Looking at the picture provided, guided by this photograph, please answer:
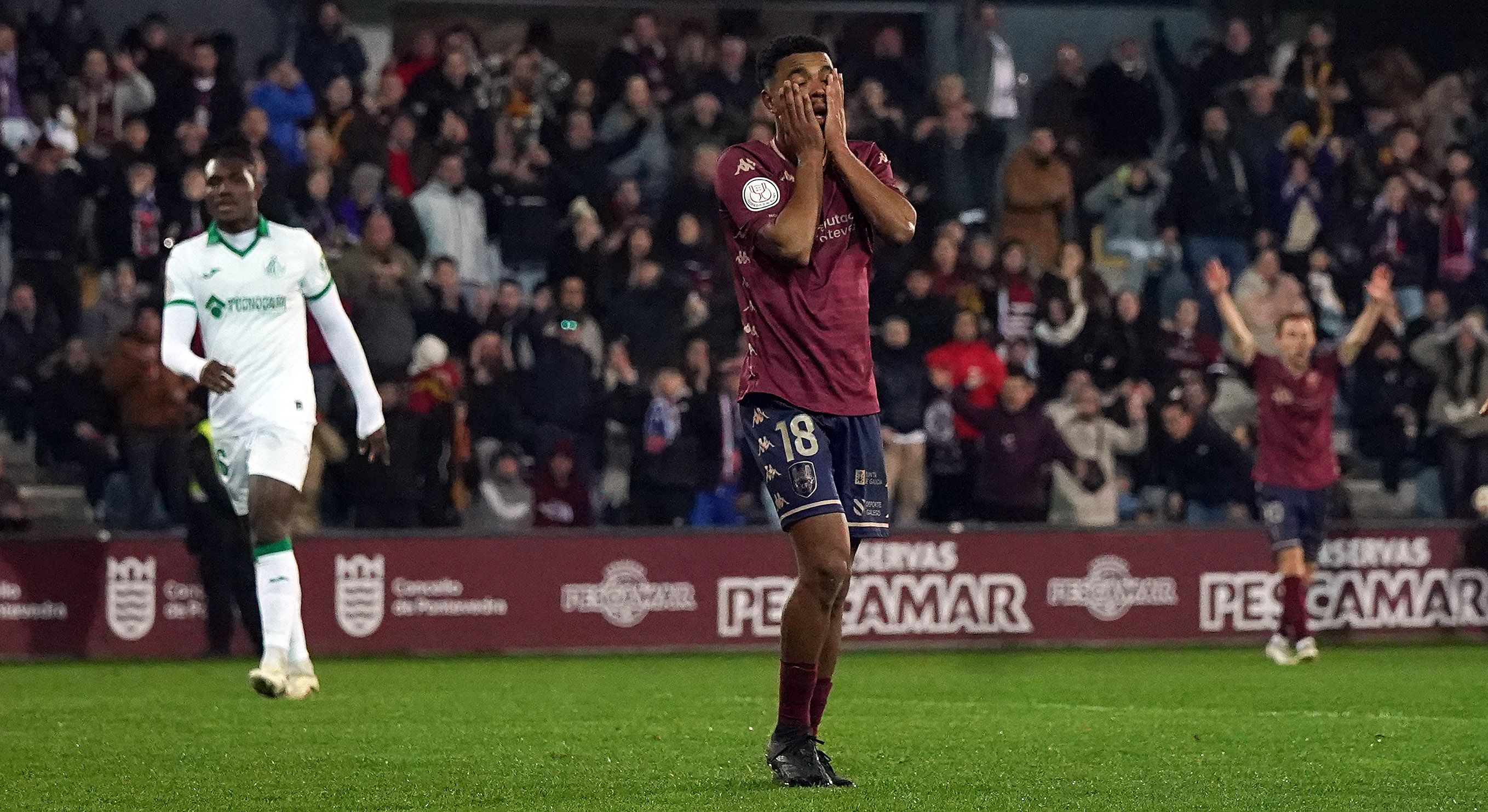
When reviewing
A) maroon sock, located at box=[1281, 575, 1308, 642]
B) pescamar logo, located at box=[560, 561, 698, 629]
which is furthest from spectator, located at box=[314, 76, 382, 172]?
maroon sock, located at box=[1281, 575, 1308, 642]

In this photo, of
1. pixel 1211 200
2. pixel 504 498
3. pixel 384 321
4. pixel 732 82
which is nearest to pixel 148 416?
pixel 384 321

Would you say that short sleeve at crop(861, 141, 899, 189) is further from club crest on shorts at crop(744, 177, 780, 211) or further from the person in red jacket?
the person in red jacket

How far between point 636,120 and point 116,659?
6.82 metres

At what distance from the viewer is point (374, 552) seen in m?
14.1

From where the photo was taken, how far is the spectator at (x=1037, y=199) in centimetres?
1852

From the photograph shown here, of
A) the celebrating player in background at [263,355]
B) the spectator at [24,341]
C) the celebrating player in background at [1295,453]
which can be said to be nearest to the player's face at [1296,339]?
the celebrating player in background at [1295,453]

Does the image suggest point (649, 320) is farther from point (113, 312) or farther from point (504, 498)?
point (113, 312)

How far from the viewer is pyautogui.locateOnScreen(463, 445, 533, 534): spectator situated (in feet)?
52.2

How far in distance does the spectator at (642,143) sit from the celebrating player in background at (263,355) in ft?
27.6

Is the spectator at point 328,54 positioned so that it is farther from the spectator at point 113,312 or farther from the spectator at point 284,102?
the spectator at point 113,312

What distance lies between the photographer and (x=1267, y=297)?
59.5ft

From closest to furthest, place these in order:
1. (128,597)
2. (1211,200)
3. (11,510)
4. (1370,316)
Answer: (1370,316)
(128,597)
(11,510)
(1211,200)

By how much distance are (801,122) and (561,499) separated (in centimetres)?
929

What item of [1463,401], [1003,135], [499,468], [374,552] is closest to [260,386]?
[374,552]
